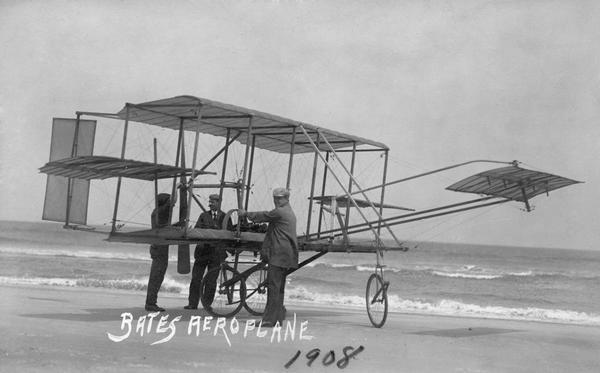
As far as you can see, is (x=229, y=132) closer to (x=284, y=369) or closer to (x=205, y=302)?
(x=205, y=302)

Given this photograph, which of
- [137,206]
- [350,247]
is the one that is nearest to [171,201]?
[137,206]

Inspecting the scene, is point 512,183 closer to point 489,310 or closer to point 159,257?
point 159,257

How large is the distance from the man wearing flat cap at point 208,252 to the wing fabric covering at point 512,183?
3697mm

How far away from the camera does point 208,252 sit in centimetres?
1188

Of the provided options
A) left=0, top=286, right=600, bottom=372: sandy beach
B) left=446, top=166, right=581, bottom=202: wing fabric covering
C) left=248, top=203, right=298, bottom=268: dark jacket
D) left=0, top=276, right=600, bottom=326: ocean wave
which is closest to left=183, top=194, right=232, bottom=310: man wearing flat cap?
left=0, top=286, right=600, bottom=372: sandy beach

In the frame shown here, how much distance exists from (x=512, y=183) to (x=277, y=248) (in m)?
4.37

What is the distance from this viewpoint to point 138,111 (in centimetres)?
1060

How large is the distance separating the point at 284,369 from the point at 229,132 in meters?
5.80

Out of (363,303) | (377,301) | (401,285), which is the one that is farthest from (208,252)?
(401,285)

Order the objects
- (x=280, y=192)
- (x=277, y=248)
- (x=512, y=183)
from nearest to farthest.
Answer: (x=277, y=248) < (x=280, y=192) < (x=512, y=183)

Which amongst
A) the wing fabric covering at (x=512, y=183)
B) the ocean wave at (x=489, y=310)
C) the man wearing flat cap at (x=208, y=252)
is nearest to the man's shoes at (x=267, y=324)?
the man wearing flat cap at (x=208, y=252)

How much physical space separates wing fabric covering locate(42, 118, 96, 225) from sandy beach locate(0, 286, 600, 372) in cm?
147

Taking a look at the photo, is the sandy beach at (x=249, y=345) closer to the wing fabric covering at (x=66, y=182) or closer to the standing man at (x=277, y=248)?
the standing man at (x=277, y=248)

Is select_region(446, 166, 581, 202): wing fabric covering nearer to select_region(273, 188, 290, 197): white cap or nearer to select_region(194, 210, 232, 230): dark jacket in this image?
select_region(273, 188, 290, 197): white cap
